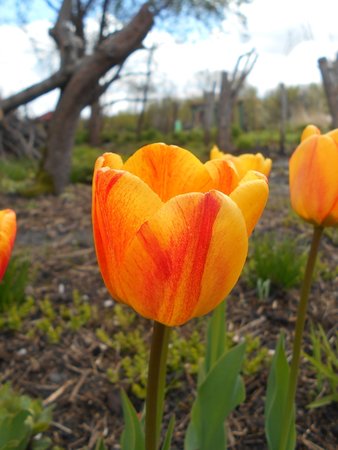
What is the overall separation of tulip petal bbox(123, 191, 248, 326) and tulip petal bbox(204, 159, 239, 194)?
13 cm

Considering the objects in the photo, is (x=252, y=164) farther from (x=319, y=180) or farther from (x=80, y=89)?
(x=80, y=89)

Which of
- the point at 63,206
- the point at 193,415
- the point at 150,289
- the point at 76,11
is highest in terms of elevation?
the point at 76,11

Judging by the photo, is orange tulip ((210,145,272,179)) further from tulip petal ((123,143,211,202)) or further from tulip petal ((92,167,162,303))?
tulip petal ((92,167,162,303))

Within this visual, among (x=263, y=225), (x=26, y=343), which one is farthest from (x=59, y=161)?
(x=26, y=343)

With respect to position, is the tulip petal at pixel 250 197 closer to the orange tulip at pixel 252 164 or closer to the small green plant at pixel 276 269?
the orange tulip at pixel 252 164

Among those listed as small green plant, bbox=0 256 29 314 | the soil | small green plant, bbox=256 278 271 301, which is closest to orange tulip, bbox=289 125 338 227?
the soil

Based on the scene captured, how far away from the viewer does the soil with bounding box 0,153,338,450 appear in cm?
151

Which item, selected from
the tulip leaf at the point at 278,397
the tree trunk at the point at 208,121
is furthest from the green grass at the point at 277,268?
the tree trunk at the point at 208,121

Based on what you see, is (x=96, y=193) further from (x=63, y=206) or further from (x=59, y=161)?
(x=59, y=161)

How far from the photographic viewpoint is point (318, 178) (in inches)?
33.0

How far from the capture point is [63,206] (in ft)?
15.9

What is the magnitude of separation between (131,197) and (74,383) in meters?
1.41

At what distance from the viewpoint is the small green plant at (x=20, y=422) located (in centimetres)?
98

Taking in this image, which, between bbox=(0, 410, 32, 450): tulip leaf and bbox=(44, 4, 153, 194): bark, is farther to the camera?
bbox=(44, 4, 153, 194): bark
